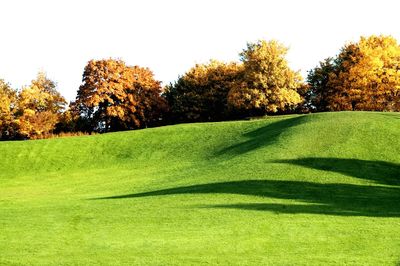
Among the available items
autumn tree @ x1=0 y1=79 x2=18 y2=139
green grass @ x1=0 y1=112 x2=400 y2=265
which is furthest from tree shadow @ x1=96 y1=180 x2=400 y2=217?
autumn tree @ x1=0 y1=79 x2=18 y2=139

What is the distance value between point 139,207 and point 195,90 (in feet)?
191

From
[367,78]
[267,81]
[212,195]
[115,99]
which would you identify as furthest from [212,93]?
[212,195]

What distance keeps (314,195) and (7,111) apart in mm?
60840

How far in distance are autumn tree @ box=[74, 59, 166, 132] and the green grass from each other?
2613cm

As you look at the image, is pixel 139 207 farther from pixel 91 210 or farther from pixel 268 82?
pixel 268 82

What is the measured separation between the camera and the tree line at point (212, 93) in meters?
67.8

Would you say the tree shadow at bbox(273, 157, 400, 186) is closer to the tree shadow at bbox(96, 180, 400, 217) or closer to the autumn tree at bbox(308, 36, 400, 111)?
the tree shadow at bbox(96, 180, 400, 217)

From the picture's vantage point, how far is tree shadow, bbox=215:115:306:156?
41.7 meters

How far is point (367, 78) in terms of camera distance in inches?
2630

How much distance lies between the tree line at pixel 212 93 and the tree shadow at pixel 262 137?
1830cm

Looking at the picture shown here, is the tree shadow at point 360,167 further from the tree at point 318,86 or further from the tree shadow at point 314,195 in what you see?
the tree at point 318,86

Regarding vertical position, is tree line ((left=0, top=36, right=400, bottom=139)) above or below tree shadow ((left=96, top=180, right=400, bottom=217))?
above

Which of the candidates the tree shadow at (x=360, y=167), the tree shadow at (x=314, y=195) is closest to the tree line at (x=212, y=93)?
the tree shadow at (x=360, y=167)

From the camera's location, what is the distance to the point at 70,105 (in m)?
79.9
